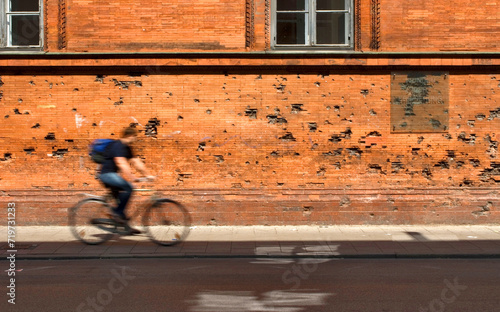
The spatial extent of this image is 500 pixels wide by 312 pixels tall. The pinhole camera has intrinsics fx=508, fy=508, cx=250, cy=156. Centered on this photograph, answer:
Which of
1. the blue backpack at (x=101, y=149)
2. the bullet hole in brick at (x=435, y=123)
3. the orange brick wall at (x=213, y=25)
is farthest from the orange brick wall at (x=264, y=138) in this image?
the blue backpack at (x=101, y=149)

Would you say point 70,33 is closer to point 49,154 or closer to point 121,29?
point 121,29

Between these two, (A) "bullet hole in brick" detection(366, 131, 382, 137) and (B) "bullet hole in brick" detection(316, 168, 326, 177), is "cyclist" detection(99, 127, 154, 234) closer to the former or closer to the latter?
(B) "bullet hole in brick" detection(316, 168, 326, 177)

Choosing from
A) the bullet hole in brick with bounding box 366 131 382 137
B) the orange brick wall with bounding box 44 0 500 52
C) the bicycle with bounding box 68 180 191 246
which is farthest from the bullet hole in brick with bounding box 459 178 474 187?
the bicycle with bounding box 68 180 191 246

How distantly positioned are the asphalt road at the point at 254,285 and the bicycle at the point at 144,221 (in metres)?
0.87

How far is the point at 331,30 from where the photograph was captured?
1198 cm

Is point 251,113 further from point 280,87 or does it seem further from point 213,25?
point 213,25

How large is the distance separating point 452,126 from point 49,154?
29.9ft

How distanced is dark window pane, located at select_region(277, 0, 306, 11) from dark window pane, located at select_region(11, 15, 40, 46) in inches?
224

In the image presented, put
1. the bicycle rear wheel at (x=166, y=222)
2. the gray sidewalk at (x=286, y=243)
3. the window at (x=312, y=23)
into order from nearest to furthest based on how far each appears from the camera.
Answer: the gray sidewalk at (x=286, y=243) < the bicycle rear wheel at (x=166, y=222) < the window at (x=312, y=23)

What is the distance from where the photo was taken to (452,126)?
1150cm

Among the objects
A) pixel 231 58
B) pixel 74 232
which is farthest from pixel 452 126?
pixel 74 232

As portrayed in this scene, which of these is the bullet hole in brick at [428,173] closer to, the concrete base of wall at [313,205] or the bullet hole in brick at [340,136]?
the concrete base of wall at [313,205]

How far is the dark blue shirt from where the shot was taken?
8.76m

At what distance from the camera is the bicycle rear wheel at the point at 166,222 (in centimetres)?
880
